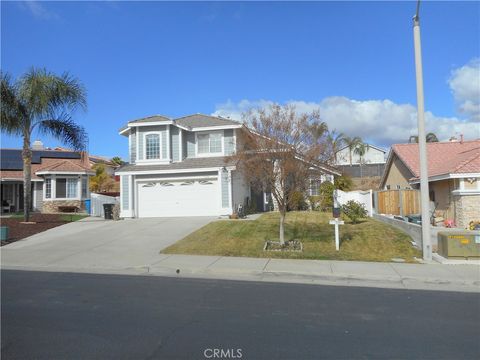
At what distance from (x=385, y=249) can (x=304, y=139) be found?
4.42m

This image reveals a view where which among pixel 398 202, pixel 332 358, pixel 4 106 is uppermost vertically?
pixel 4 106

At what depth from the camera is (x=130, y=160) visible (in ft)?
82.7

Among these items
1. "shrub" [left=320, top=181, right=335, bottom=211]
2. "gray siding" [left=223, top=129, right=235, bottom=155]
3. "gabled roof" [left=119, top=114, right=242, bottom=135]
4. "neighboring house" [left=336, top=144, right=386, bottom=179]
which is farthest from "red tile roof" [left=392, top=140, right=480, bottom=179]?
"neighboring house" [left=336, top=144, right=386, bottom=179]

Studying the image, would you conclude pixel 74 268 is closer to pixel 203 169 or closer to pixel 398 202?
pixel 203 169

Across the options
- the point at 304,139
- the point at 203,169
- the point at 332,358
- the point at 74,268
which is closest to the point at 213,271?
the point at 74,268

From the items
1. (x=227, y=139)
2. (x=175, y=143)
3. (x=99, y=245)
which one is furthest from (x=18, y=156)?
(x=99, y=245)

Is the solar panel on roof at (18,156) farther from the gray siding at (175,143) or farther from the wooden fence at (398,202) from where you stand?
the wooden fence at (398,202)

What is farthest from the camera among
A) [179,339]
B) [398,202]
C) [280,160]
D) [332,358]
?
[398,202]

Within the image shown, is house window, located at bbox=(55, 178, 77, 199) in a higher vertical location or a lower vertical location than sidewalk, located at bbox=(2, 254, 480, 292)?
higher

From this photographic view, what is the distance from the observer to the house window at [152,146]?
24594 mm

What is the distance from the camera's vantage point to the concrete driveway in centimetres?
1165

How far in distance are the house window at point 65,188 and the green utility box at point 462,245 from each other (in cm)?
2755

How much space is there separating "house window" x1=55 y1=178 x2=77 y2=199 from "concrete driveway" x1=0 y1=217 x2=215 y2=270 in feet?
40.2

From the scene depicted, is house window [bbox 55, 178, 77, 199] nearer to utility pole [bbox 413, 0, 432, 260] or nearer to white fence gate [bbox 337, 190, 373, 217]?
white fence gate [bbox 337, 190, 373, 217]
